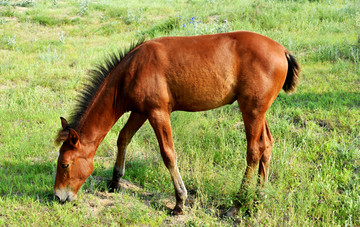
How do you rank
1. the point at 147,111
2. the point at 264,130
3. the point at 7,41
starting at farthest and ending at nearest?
1. the point at 7,41
2. the point at 264,130
3. the point at 147,111

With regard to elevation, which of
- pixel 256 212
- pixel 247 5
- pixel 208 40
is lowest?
pixel 256 212

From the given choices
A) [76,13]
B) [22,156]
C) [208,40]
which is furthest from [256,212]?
[76,13]

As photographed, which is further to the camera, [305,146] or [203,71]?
[305,146]

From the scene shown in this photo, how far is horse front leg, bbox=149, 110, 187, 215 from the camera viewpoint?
3.93 meters

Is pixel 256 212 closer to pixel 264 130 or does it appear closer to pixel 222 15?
pixel 264 130

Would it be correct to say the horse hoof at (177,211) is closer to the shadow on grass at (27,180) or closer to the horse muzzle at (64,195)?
the horse muzzle at (64,195)

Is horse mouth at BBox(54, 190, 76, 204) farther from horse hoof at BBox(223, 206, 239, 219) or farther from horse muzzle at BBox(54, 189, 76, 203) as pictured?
horse hoof at BBox(223, 206, 239, 219)

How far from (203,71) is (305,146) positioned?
2.29 meters

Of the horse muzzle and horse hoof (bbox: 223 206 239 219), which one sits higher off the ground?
the horse muzzle

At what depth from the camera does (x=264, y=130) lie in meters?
4.29

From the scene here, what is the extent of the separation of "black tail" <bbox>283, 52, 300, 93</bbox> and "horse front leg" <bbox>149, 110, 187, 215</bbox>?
1575 mm

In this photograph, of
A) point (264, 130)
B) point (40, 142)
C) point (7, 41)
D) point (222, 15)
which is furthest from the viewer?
point (222, 15)

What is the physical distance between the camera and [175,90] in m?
4.00

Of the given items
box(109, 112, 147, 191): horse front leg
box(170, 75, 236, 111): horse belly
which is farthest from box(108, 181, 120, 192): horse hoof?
box(170, 75, 236, 111): horse belly
